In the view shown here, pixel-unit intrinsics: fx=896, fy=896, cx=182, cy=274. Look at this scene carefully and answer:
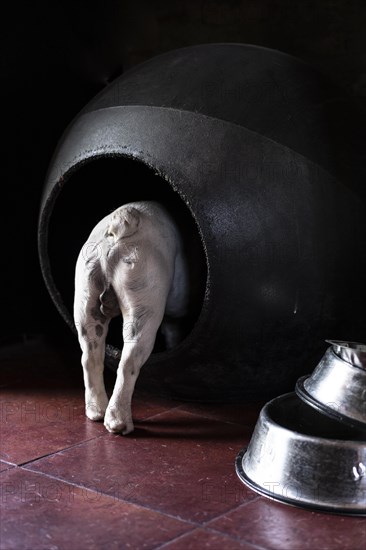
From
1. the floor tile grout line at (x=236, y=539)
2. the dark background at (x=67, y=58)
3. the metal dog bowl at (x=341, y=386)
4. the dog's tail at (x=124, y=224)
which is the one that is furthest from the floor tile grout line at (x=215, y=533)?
the dark background at (x=67, y=58)

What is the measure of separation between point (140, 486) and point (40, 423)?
643 millimetres

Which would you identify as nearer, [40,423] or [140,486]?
[140,486]

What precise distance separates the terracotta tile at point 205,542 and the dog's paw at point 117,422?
677 mm

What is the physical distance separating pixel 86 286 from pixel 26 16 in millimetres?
1405

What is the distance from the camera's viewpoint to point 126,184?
11.4ft

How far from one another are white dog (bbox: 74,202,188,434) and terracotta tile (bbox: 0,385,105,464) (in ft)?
0.41

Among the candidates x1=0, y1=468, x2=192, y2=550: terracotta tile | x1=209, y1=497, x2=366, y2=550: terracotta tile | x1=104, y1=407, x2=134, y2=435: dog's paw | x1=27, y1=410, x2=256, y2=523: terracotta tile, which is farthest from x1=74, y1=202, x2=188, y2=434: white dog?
x1=209, y1=497, x2=366, y2=550: terracotta tile

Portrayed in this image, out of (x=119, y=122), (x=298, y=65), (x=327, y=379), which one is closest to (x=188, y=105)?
(x=119, y=122)

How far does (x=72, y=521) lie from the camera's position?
218 cm

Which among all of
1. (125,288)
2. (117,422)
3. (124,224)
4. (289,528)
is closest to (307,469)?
(289,528)

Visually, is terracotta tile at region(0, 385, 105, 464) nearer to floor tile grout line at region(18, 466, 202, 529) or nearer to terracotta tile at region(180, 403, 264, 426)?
floor tile grout line at region(18, 466, 202, 529)

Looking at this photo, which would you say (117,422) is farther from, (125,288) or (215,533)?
(215,533)

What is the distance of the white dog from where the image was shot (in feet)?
9.00

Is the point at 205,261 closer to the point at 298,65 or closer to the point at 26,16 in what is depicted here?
the point at 298,65
